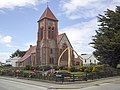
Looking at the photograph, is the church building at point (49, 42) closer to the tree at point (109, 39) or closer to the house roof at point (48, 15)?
the house roof at point (48, 15)

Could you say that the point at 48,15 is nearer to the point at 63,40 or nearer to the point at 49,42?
the point at 49,42

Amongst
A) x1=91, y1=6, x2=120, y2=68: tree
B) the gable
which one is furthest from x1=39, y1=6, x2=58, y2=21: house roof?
x1=91, y1=6, x2=120, y2=68: tree

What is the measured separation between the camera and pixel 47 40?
77.1 metres

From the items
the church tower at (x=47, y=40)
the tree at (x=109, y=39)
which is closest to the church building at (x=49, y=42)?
the church tower at (x=47, y=40)

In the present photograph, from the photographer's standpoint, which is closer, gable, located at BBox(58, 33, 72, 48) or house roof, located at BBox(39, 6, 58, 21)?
house roof, located at BBox(39, 6, 58, 21)

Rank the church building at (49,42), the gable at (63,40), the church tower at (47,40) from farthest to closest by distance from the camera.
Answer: the gable at (63,40), the church building at (49,42), the church tower at (47,40)

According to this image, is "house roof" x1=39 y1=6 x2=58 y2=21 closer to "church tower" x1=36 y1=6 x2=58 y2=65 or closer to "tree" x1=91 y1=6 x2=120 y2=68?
"church tower" x1=36 y1=6 x2=58 y2=65

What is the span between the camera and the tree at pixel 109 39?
33.9 meters

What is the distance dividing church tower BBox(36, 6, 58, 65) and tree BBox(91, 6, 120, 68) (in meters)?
39.0

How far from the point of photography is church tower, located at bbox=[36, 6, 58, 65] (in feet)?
249

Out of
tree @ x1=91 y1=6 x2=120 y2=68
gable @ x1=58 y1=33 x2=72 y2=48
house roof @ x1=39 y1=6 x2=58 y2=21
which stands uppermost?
house roof @ x1=39 y1=6 x2=58 y2=21

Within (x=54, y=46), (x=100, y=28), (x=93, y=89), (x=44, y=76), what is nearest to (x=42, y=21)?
(x=54, y=46)

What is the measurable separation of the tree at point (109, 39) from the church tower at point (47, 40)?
128 ft

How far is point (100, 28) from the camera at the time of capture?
1510 inches
